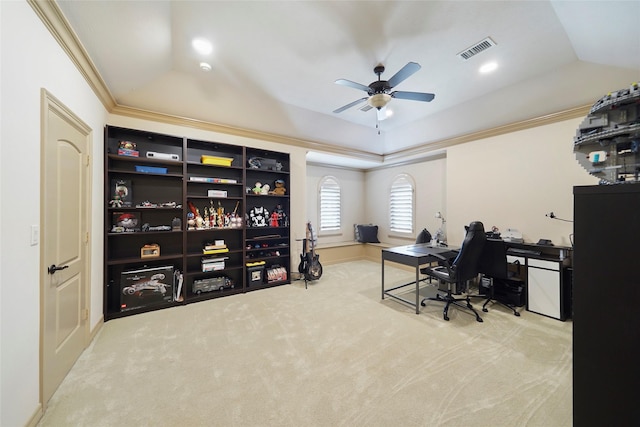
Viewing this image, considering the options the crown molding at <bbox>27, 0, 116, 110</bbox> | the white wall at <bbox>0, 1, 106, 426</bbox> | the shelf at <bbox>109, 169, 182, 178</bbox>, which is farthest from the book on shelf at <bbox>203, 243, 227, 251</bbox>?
the crown molding at <bbox>27, 0, 116, 110</bbox>

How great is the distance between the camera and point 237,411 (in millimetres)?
1694

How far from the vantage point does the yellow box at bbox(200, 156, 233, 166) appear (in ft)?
12.6

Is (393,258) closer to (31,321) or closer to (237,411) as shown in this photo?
(237,411)

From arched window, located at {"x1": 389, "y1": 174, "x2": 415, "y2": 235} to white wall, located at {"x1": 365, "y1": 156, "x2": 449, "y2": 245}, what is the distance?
111mm

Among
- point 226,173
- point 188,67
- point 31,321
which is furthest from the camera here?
point 226,173

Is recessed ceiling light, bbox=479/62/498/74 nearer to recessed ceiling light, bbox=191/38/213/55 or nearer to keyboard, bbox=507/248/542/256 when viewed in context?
keyboard, bbox=507/248/542/256

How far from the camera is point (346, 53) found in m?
3.04

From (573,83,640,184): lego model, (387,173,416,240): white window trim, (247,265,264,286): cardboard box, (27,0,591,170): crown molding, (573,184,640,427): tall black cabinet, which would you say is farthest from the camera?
(387,173,416,240): white window trim

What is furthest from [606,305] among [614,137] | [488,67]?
[488,67]

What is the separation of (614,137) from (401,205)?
191 inches

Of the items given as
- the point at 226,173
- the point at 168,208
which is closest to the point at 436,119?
the point at 226,173

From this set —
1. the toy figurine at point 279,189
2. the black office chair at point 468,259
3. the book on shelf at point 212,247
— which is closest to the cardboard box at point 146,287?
the book on shelf at point 212,247

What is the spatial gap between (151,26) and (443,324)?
4.55 metres

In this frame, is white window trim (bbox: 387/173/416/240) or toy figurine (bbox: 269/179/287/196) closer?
toy figurine (bbox: 269/179/287/196)
